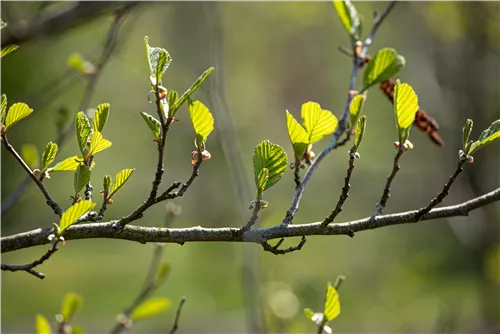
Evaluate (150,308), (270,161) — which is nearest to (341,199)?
(270,161)

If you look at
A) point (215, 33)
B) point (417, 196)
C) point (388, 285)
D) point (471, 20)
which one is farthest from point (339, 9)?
point (417, 196)

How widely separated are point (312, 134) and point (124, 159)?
403 inches

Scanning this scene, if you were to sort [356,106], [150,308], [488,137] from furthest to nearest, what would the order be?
[150,308] → [356,106] → [488,137]

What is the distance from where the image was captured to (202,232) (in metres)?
0.92

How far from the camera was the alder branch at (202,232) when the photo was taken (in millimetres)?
908

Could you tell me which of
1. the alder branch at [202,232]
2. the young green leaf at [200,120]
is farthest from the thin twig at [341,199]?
the young green leaf at [200,120]

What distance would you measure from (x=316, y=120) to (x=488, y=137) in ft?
0.96

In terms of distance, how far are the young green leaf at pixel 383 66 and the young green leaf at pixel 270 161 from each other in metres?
0.39

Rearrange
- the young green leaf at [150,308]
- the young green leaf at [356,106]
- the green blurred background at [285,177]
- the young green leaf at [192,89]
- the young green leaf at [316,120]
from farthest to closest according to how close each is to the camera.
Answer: the green blurred background at [285,177] < the young green leaf at [150,308] < the young green leaf at [356,106] < the young green leaf at [316,120] < the young green leaf at [192,89]

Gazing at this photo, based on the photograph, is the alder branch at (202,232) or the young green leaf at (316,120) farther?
the young green leaf at (316,120)

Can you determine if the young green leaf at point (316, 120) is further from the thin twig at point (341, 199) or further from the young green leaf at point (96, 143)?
the young green leaf at point (96, 143)

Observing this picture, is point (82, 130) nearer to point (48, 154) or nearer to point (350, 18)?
point (48, 154)

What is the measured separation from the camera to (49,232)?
900 mm

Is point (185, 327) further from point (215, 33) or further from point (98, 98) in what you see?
point (215, 33)
